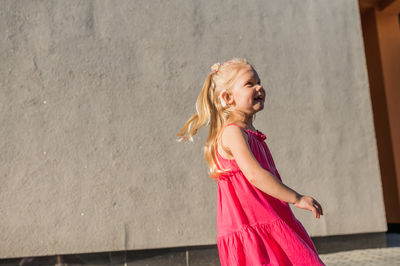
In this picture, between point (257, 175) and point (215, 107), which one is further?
point (215, 107)

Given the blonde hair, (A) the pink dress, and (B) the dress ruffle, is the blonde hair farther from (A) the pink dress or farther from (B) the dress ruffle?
(B) the dress ruffle

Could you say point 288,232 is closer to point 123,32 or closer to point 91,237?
point 91,237

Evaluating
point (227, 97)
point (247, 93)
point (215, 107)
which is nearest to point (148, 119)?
point (215, 107)

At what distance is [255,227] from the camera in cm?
172

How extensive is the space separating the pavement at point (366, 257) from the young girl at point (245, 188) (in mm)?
2598

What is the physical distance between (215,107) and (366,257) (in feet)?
10.4

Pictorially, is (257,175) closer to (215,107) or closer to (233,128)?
(233,128)

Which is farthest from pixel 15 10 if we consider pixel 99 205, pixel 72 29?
pixel 99 205

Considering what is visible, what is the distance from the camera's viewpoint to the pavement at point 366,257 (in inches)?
158

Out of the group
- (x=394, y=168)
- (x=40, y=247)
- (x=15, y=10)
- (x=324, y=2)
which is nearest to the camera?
(x=40, y=247)

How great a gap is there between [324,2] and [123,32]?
254 cm

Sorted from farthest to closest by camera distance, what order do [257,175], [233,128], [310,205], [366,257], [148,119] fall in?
[366,257], [148,119], [233,128], [257,175], [310,205]

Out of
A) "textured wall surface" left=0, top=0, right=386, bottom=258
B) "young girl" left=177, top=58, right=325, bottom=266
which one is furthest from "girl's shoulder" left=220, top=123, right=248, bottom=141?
"textured wall surface" left=0, top=0, right=386, bottom=258

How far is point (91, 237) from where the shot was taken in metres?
3.77
